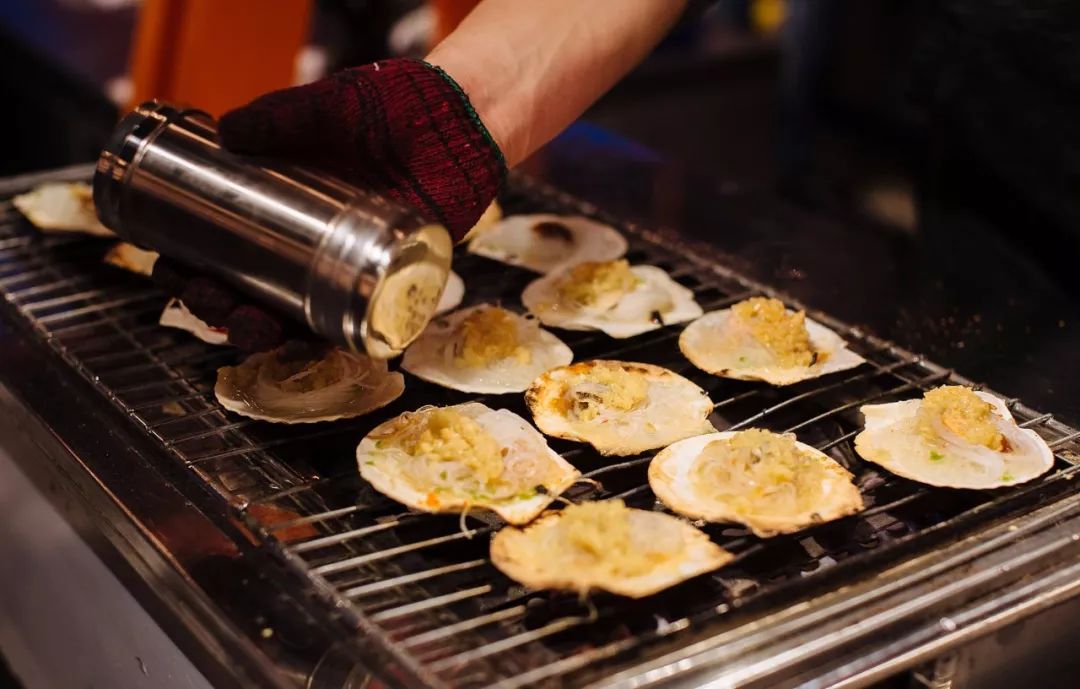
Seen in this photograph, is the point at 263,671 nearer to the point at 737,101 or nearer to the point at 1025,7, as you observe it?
the point at 1025,7

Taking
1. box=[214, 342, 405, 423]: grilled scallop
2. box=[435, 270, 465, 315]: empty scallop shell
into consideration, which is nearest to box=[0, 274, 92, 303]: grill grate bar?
box=[214, 342, 405, 423]: grilled scallop

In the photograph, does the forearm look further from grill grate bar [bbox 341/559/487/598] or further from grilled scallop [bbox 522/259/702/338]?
grill grate bar [bbox 341/559/487/598]

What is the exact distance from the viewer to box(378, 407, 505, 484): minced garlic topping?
1883mm

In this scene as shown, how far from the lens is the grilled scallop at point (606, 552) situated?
161 cm

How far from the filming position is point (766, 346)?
2.31 meters

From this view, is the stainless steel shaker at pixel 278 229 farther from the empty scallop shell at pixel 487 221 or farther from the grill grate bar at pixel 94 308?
the empty scallop shell at pixel 487 221

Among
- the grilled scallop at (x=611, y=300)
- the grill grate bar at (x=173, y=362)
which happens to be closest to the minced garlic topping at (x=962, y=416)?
the grilled scallop at (x=611, y=300)

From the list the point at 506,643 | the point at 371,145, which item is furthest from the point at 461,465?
the point at 371,145

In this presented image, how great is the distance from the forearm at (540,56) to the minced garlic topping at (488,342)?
1.19 ft

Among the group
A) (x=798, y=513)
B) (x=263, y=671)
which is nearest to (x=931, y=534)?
(x=798, y=513)

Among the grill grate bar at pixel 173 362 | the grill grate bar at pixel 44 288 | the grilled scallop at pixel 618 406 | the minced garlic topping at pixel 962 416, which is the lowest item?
the grill grate bar at pixel 44 288

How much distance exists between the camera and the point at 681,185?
336cm

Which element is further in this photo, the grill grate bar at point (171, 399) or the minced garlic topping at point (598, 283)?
the minced garlic topping at point (598, 283)

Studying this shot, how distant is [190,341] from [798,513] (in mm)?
1355
